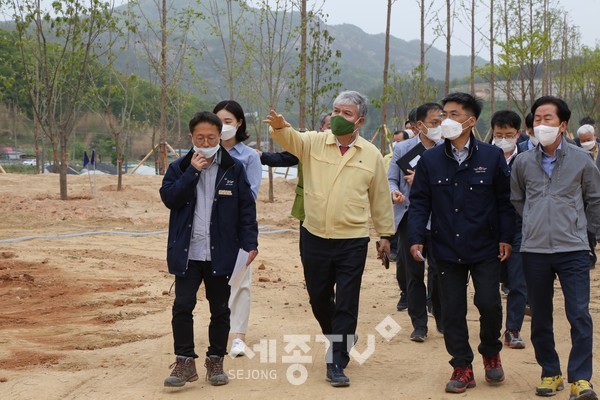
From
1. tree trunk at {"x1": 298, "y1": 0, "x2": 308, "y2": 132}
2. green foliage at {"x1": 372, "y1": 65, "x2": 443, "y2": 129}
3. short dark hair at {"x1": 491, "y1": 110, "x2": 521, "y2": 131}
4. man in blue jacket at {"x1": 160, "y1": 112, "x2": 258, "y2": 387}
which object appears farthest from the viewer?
green foliage at {"x1": 372, "y1": 65, "x2": 443, "y2": 129}

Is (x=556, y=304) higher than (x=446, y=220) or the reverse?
the reverse

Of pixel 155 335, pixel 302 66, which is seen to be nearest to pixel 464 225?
pixel 155 335

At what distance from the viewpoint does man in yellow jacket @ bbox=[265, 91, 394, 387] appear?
6383mm

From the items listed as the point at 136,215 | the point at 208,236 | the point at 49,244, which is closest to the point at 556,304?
the point at 208,236

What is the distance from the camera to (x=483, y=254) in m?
6.07

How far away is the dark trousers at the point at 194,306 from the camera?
20.1 feet

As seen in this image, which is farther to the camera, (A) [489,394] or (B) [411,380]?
(B) [411,380]

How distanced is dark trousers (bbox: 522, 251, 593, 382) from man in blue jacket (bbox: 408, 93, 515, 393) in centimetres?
24

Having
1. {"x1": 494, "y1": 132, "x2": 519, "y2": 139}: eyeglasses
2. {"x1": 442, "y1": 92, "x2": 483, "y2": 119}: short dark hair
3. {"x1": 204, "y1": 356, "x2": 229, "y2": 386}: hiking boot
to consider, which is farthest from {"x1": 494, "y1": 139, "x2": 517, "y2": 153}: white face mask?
{"x1": 204, "y1": 356, "x2": 229, "y2": 386}: hiking boot

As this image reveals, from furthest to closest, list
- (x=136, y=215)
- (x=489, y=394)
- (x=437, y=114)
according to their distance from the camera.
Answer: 1. (x=136, y=215)
2. (x=437, y=114)
3. (x=489, y=394)

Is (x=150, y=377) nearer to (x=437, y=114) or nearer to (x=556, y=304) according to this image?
(x=437, y=114)

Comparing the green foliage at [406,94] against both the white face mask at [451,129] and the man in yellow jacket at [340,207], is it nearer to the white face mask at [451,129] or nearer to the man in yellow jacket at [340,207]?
the man in yellow jacket at [340,207]

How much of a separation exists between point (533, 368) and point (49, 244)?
8893 millimetres

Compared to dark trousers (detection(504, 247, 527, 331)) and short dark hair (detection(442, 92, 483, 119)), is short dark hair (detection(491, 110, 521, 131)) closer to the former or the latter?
dark trousers (detection(504, 247, 527, 331))
